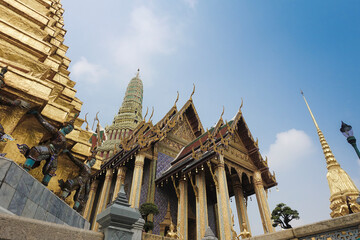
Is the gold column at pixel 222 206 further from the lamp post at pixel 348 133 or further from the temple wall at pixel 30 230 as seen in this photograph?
the temple wall at pixel 30 230

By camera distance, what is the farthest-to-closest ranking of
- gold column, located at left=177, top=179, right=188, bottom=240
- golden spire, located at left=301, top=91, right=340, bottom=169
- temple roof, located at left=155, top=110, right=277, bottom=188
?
temple roof, located at left=155, top=110, right=277, bottom=188 → gold column, located at left=177, top=179, right=188, bottom=240 → golden spire, located at left=301, top=91, right=340, bottom=169

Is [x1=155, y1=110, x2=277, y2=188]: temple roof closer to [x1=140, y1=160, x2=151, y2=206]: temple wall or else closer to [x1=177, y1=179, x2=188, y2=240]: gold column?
[x1=140, y1=160, x2=151, y2=206]: temple wall

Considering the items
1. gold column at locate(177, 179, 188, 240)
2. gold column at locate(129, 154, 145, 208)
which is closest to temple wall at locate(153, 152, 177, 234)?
gold column at locate(129, 154, 145, 208)

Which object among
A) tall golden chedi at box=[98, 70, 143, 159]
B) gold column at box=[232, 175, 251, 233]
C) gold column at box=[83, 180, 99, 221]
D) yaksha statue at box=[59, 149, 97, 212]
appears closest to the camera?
yaksha statue at box=[59, 149, 97, 212]

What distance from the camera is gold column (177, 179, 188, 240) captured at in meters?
8.65

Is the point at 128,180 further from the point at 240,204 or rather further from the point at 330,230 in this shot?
the point at 330,230

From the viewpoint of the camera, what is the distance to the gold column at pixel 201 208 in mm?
8352

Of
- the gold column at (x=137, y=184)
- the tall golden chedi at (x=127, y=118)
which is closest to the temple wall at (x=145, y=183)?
the gold column at (x=137, y=184)

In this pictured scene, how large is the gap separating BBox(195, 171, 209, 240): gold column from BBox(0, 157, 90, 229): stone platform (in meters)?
5.70

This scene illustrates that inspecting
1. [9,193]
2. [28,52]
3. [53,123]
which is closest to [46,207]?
[9,193]

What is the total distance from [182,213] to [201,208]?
90 centimetres

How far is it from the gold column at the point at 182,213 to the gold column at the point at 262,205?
12.3 ft

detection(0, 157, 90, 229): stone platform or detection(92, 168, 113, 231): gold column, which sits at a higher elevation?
detection(92, 168, 113, 231): gold column

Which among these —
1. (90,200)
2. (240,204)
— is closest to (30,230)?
(240,204)
